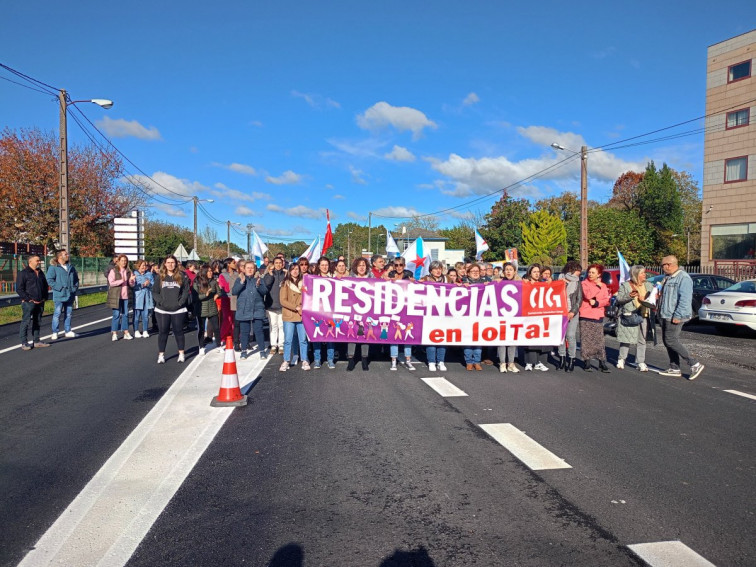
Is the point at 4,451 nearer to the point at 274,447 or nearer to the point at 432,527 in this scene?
the point at 274,447

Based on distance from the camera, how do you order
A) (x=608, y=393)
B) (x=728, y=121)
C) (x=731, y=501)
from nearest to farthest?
(x=731, y=501) → (x=608, y=393) → (x=728, y=121)

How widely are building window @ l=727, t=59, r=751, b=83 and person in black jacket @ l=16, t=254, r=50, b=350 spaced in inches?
Answer: 1369

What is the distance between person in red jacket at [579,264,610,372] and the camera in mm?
9141

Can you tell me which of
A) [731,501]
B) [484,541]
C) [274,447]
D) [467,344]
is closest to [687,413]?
[731,501]

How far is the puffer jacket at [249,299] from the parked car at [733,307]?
10979mm

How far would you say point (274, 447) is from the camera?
513cm

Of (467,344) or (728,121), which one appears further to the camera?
(728,121)

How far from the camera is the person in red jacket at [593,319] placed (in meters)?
9.14

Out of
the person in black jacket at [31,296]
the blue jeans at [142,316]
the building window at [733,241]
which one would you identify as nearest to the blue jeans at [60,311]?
the person in black jacket at [31,296]

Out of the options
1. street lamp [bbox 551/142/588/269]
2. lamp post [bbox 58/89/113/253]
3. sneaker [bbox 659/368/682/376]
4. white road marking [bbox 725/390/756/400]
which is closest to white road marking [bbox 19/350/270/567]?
white road marking [bbox 725/390/756/400]

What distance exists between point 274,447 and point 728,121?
1386 inches

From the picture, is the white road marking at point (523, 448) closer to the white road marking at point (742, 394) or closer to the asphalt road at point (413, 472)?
the asphalt road at point (413, 472)

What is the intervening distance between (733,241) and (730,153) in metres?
5.00

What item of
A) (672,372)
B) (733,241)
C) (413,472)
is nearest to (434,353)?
(672,372)
